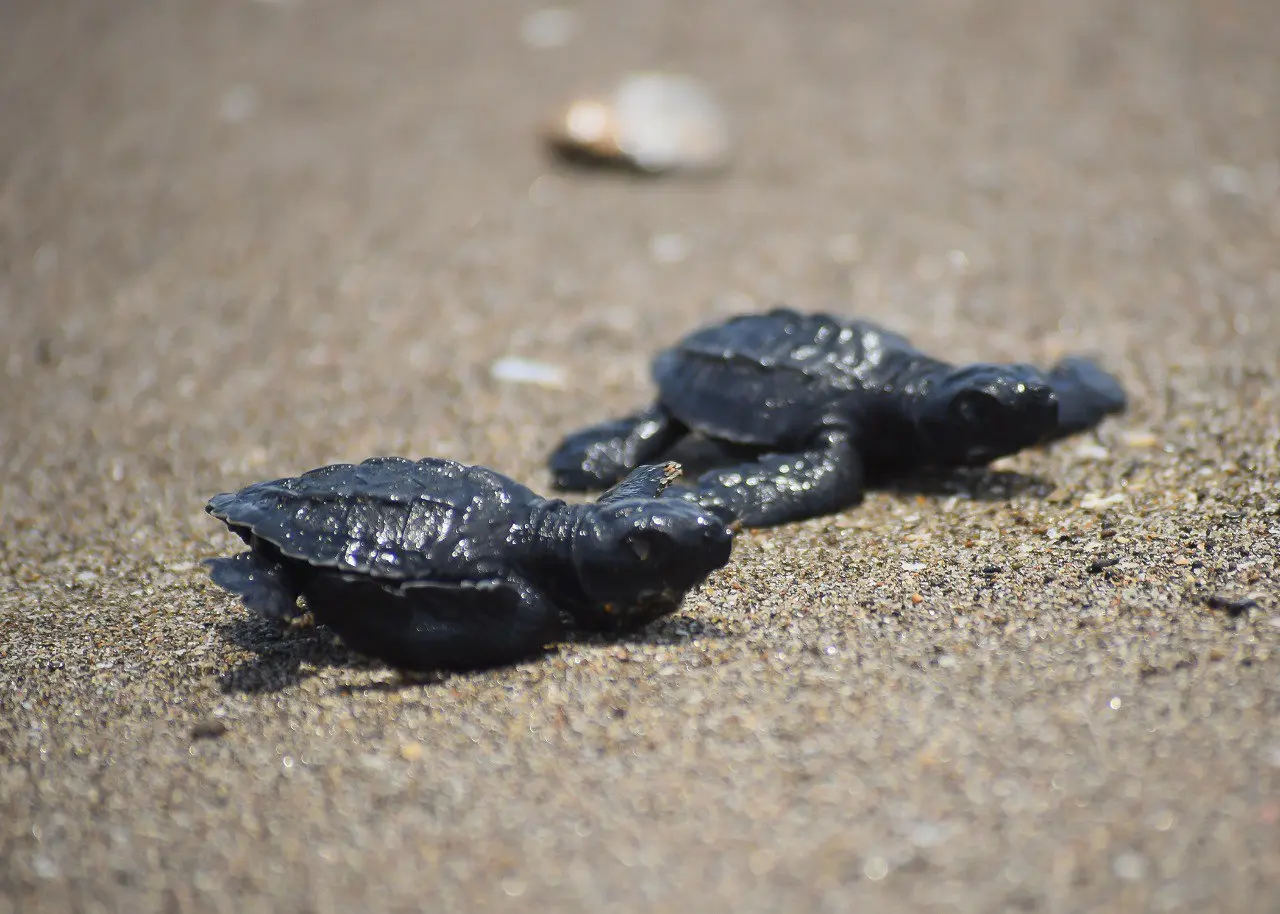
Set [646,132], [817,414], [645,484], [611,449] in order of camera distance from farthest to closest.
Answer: [646,132] < [611,449] < [817,414] < [645,484]

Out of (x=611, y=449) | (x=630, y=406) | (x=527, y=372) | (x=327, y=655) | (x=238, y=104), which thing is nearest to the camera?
(x=327, y=655)

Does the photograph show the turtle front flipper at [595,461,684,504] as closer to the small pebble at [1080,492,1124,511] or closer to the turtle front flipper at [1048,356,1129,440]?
the small pebble at [1080,492,1124,511]

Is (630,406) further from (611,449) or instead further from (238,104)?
(238,104)

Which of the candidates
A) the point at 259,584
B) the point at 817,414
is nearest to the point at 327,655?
the point at 259,584

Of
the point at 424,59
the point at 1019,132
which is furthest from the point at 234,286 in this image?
the point at 1019,132

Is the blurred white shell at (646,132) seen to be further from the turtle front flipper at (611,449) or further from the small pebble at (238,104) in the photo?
the turtle front flipper at (611,449)

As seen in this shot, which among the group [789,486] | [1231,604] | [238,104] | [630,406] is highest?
[238,104]
